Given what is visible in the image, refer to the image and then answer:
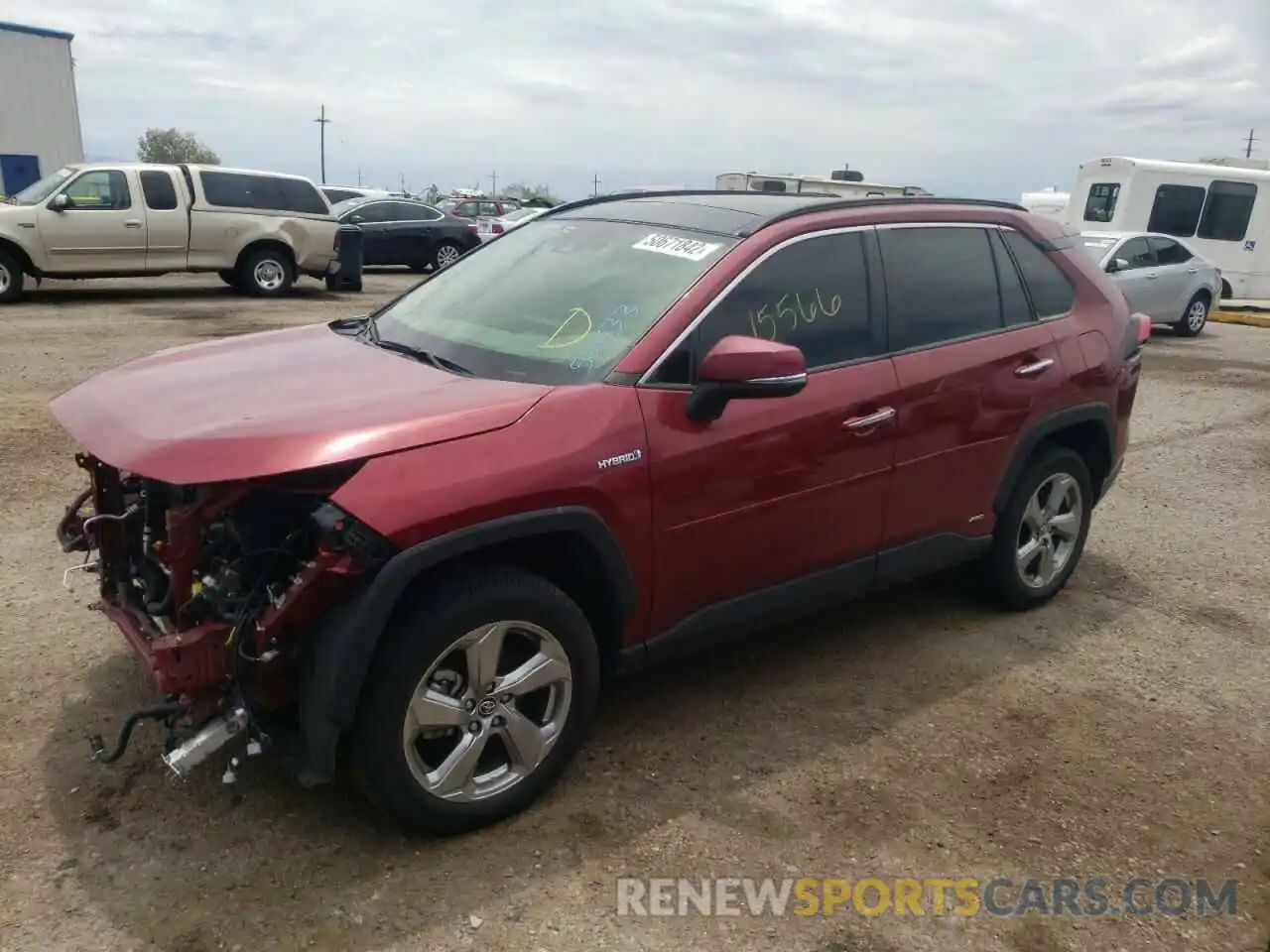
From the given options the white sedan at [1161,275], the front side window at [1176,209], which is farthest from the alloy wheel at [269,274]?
the front side window at [1176,209]

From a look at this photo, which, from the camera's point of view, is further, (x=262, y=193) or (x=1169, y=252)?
(x=262, y=193)

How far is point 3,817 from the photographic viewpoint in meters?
2.96

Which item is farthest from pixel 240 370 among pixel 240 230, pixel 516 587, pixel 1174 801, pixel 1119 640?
pixel 240 230

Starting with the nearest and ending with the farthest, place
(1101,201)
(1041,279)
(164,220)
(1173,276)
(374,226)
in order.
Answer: (1041,279) < (164,220) < (1173,276) < (1101,201) < (374,226)

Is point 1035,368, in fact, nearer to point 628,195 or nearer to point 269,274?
point 628,195

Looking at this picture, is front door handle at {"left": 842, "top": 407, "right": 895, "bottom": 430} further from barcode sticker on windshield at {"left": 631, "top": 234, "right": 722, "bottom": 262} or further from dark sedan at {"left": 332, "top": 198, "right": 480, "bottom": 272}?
dark sedan at {"left": 332, "top": 198, "right": 480, "bottom": 272}

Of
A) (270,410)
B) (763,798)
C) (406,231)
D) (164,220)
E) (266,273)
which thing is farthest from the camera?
(406,231)

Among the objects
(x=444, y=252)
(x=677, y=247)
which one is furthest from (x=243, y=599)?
(x=444, y=252)

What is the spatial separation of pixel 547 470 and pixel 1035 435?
247 centimetres

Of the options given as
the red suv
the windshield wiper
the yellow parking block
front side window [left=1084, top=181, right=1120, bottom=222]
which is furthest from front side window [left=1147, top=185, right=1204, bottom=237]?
the windshield wiper

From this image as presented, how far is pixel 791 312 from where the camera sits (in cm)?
358

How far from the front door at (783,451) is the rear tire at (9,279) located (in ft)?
43.4

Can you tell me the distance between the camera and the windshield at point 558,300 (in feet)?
10.7

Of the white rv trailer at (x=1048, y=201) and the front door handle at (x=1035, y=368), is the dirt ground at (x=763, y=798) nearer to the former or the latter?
the front door handle at (x=1035, y=368)
